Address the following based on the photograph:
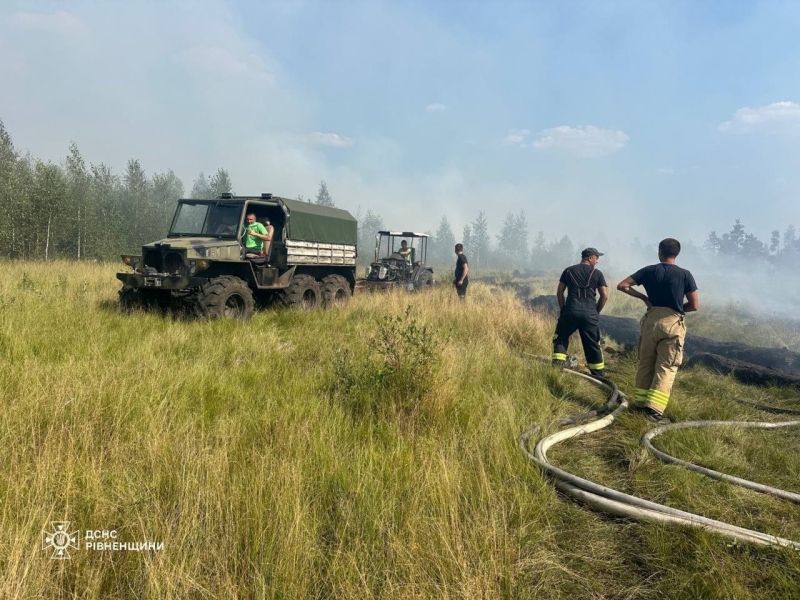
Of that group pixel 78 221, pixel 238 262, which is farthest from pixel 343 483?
pixel 78 221

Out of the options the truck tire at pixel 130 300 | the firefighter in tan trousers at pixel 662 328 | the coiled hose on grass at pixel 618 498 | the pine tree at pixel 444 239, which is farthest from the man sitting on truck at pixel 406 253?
the pine tree at pixel 444 239

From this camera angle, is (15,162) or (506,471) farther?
(15,162)

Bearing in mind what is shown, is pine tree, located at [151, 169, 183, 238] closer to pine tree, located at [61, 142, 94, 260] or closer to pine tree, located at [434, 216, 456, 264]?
pine tree, located at [61, 142, 94, 260]

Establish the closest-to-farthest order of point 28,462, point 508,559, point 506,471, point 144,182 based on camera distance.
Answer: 1. point 508,559
2. point 28,462
3. point 506,471
4. point 144,182

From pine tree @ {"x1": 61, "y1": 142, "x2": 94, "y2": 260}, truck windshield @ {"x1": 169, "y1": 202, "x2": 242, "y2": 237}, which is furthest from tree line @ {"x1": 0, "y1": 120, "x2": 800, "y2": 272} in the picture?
truck windshield @ {"x1": 169, "y1": 202, "x2": 242, "y2": 237}

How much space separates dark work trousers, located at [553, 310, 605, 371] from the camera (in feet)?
18.7

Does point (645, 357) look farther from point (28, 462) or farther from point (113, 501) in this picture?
point (28, 462)

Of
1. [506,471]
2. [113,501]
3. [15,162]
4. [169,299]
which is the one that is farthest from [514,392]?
[15,162]

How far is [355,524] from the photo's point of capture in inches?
82.0

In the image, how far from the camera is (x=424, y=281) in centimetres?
1444

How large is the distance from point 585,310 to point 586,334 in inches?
12.8

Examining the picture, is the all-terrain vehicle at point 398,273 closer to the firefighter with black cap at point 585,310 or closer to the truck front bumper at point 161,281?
the truck front bumper at point 161,281

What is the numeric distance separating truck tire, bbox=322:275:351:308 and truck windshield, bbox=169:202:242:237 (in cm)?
248

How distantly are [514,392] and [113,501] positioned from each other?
358 centimetres
